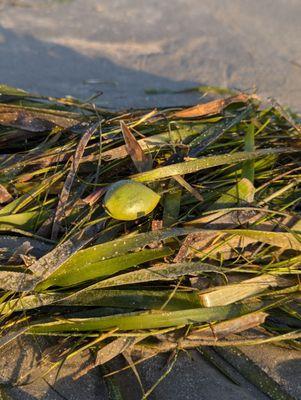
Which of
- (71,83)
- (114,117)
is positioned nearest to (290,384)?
(114,117)

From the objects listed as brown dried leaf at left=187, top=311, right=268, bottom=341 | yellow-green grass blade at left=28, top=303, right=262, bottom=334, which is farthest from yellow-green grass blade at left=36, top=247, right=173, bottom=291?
brown dried leaf at left=187, top=311, right=268, bottom=341

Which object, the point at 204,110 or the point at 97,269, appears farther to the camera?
the point at 204,110

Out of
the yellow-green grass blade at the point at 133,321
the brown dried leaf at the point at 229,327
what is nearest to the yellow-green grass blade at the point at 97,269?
the yellow-green grass blade at the point at 133,321

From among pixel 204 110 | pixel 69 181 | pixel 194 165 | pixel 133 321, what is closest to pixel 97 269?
pixel 133 321

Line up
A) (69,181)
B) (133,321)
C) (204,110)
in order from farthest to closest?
(204,110) → (69,181) → (133,321)

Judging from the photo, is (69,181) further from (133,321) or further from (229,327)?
(229,327)

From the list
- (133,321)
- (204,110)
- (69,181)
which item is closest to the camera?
(133,321)

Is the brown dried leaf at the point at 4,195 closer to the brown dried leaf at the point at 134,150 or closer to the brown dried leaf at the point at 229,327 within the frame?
the brown dried leaf at the point at 134,150

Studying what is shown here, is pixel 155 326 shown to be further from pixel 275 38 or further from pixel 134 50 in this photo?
pixel 275 38
